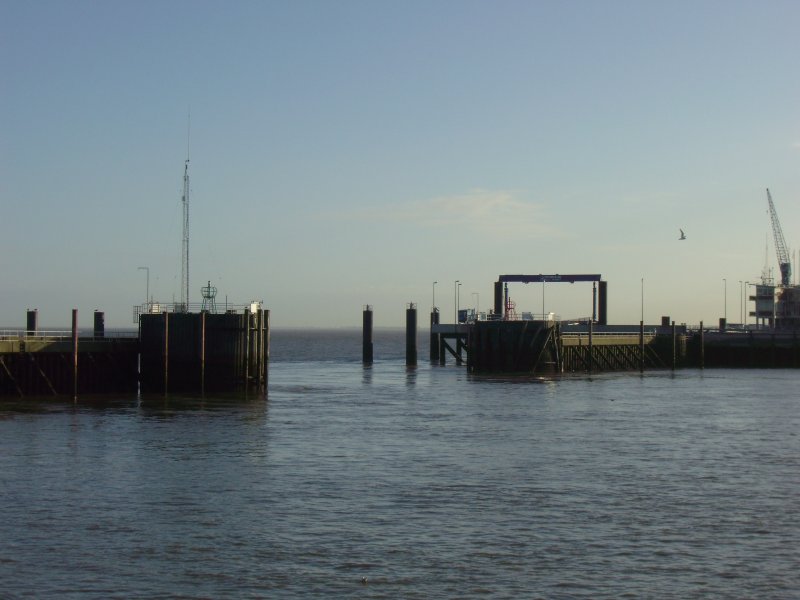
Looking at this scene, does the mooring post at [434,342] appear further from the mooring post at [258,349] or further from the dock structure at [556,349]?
the mooring post at [258,349]

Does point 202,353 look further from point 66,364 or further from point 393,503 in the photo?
point 393,503

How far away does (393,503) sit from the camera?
36.4 metres

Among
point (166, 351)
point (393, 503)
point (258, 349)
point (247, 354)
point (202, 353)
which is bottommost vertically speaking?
point (393, 503)

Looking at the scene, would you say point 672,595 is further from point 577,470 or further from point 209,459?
point 209,459

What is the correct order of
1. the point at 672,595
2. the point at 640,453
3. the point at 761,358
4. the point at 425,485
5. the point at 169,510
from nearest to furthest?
the point at 672,595
the point at 169,510
the point at 425,485
the point at 640,453
the point at 761,358

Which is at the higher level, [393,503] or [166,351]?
[166,351]

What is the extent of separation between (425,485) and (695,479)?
417 inches

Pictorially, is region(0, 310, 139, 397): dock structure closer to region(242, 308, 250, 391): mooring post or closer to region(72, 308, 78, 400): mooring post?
region(72, 308, 78, 400): mooring post

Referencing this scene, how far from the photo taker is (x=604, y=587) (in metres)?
26.2

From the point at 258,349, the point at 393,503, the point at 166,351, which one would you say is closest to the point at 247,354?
the point at 258,349

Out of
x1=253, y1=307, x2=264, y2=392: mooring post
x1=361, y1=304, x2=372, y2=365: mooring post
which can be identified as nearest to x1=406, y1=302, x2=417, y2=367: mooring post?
x1=361, y1=304, x2=372, y2=365: mooring post

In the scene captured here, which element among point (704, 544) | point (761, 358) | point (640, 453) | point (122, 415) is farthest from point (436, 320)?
point (704, 544)

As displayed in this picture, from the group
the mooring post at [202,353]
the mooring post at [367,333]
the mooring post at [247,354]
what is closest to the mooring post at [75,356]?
the mooring post at [202,353]

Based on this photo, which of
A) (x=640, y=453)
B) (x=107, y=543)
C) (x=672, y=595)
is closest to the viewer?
(x=672, y=595)
